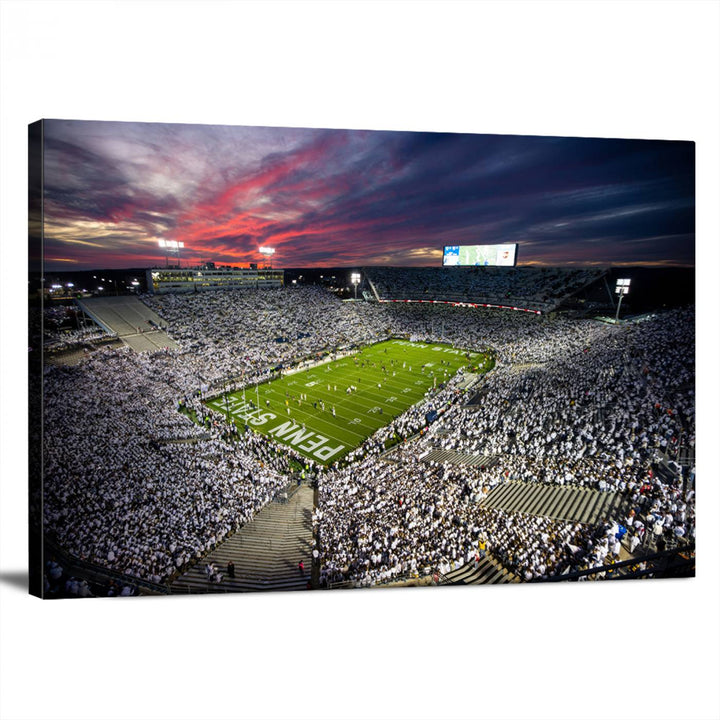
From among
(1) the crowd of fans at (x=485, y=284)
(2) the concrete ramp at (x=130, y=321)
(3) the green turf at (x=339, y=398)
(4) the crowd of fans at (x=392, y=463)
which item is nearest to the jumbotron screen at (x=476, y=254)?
(3) the green turf at (x=339, y=398)

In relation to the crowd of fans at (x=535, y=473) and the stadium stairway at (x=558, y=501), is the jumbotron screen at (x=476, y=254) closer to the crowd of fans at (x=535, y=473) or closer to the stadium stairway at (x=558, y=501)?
the crowd of fans at (x=535, y=473)

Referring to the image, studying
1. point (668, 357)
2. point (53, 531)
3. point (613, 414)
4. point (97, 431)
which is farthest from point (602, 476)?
point (97, 431)

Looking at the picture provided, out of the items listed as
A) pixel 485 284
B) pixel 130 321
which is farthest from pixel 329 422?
pixel 485 284

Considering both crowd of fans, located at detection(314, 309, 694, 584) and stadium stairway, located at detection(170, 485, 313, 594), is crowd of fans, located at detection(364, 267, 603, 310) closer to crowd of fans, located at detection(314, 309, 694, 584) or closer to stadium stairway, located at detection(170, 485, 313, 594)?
crowd of fans, located at detection(314, 309, 694, 584)

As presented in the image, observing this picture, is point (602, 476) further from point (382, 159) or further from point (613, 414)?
point (382, 159)

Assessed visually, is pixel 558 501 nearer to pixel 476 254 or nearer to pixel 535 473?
pixel 535 473
